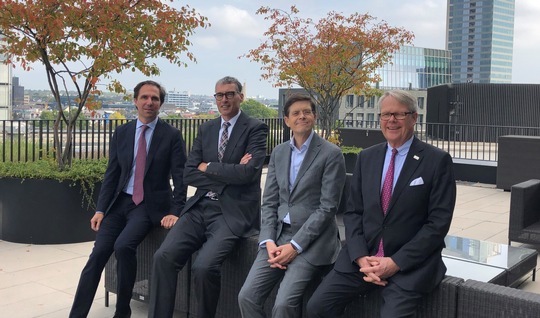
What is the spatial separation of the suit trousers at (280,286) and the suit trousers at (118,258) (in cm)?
99

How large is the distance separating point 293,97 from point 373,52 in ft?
32.5

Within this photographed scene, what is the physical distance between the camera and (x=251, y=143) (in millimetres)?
3748

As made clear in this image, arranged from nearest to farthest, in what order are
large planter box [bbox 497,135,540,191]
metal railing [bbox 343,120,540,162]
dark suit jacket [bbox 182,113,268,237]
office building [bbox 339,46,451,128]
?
dark suit jacket [bbox 182,113,268,237]
large planter box [bbox 497,135,540,191]
metal railing [bbox 343,120,540,162]
office building [bbox 339,46,451,128]

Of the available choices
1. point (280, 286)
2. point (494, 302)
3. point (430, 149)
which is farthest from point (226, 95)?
point (494, 302)

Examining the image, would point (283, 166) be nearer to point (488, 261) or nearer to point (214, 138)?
point (214, 138)

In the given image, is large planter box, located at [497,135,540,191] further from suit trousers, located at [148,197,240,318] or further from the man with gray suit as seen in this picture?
suit trousers, located at [148,197,240,318]

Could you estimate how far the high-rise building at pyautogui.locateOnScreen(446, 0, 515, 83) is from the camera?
162250 millimetres

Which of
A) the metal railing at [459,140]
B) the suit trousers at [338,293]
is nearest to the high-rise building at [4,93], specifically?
the metal railing at [459,140]

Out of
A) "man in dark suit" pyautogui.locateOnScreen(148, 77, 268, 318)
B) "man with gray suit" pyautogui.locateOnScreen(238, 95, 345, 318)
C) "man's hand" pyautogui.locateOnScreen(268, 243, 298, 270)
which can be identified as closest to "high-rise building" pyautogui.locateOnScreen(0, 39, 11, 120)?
"man in dark suit" pyautogui.locateOnScreen(148, 77, 268, 318)

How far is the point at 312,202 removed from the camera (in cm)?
322

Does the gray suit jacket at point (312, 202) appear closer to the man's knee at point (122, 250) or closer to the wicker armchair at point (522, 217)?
the man's knee at point (122, 250)

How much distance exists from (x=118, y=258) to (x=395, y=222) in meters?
1.94

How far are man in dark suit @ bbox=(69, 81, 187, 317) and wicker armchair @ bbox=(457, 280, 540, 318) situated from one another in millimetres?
2076

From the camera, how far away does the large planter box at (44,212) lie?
5.95m
